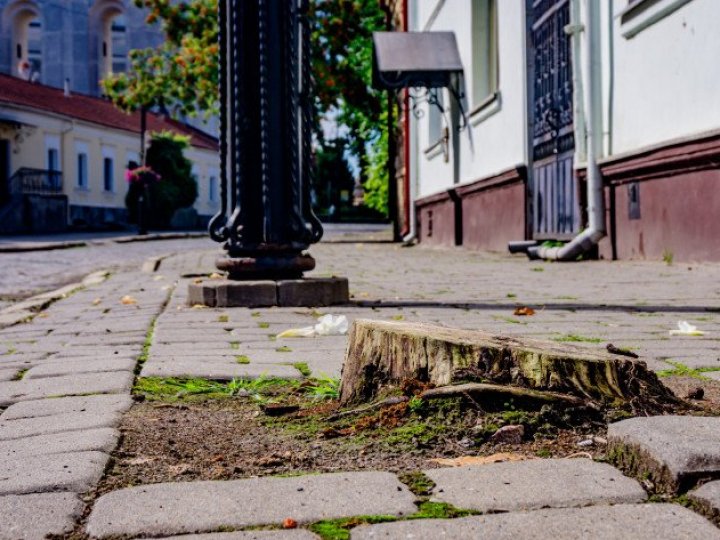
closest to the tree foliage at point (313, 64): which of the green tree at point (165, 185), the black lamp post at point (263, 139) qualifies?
the black lamp post at point (263, 139)

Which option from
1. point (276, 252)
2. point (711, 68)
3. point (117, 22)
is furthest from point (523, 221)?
point (117, 22)

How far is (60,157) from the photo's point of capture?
43.8 metres

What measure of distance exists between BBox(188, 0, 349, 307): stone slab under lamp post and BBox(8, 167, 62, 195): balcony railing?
36.1 metres

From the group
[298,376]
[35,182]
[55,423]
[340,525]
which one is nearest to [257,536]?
[340,525]

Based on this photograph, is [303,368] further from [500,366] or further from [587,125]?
[587,125]

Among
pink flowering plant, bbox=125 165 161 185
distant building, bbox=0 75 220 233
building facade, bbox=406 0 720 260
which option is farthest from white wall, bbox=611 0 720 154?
distant building, bbox=0 75 220 233

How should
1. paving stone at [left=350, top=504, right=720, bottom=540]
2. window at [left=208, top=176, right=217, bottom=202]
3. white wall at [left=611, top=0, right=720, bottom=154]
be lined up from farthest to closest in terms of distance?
window at [left=208, top=176, right=217, bottom=202] → white wall at [left=611, top=0, right=720, bottom=154] → paving stone at [left=350, top=504, right=720, bottom=540]

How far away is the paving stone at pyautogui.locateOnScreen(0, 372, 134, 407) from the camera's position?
3.01 meters

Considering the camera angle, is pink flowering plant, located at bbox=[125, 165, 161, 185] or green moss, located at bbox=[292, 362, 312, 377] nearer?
green moss, located at bbox=[292, 362, 312, 377]

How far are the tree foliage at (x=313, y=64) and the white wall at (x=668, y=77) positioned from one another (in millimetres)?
13318

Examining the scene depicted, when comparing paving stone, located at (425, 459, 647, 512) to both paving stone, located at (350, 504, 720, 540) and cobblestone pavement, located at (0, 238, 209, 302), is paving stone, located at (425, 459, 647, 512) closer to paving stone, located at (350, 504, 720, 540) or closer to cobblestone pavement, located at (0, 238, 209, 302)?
paving stone, located at (350, 504, 720, 540)

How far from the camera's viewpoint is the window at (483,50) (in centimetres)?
1483

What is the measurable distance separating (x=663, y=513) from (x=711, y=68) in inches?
253

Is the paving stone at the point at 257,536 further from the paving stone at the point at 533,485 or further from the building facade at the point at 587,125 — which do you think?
the building facade at the point at 587,125
